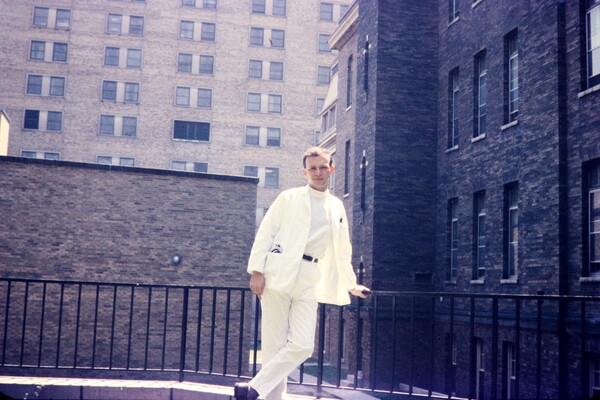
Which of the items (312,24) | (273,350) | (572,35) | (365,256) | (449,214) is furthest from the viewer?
(312,24)

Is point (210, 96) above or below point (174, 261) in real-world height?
above

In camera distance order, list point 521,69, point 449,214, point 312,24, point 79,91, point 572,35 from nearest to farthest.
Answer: point 572,35
point 521,69
point 449,214
point 79,91
point 312,24

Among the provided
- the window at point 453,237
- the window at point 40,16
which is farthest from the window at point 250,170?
the window at point 453,237

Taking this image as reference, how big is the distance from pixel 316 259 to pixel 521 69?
14519mm

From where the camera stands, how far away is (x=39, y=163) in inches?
965

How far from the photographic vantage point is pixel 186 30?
5869 cm

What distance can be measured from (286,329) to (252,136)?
54160 mm

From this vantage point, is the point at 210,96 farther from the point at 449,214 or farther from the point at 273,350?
the point at 273,350

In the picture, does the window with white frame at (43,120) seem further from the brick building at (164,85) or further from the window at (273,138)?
the window at (273,138)

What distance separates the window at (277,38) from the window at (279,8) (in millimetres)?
1514

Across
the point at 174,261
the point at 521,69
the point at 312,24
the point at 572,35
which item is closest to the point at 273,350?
the point at 572,35

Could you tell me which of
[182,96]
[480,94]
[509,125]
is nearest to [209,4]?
[182,96]

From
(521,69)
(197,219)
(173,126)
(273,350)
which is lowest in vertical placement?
(273,350)

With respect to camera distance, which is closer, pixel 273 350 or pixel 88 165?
pixel 273 350
